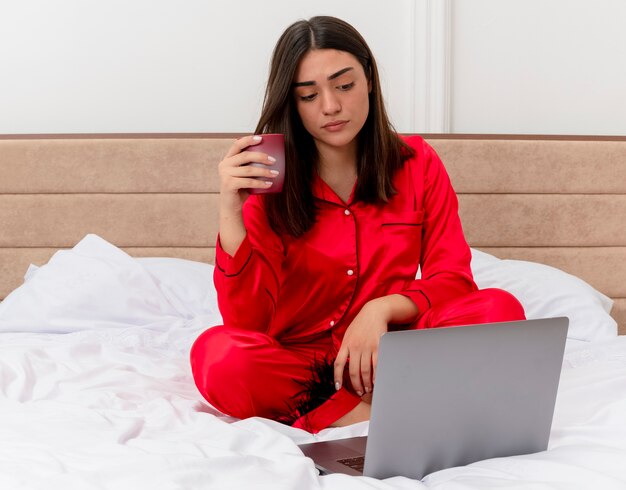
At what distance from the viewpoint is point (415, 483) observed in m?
1.13

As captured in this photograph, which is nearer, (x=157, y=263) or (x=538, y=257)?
(x=157, y=263)

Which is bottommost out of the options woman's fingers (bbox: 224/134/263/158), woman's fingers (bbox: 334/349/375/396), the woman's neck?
woman's fingers (bbox: 334/349/375/396)

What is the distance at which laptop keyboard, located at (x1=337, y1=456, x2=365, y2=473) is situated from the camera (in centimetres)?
122

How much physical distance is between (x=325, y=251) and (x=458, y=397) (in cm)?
66

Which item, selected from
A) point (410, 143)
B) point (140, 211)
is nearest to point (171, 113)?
point (140, 211)

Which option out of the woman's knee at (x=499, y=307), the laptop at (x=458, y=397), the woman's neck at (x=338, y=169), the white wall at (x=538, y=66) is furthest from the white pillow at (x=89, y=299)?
the white wall at (x=538, y=66)

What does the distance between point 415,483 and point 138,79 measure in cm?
206

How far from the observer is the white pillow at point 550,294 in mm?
2230

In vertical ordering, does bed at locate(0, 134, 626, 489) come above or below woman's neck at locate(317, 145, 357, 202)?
below

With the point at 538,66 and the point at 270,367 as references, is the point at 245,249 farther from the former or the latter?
the point at 538,66

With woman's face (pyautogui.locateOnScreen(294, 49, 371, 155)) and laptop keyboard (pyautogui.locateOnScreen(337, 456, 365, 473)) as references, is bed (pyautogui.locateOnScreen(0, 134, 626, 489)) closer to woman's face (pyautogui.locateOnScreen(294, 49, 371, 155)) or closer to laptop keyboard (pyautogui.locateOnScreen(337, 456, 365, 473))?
laptop keyboard (pyautogui.locateOnScreen(337, 456, 365, 473))

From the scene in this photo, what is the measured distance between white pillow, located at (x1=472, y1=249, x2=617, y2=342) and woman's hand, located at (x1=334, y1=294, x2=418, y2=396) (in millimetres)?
850

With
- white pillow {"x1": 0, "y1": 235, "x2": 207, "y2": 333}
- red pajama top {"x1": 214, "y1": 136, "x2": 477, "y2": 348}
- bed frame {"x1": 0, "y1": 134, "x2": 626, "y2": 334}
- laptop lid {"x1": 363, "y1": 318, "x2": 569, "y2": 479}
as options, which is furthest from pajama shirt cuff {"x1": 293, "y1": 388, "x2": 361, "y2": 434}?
bed frame {"x1": 0, "y1": 134, "x2": 626, "y2": 334}

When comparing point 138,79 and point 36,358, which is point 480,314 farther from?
point 138,79
